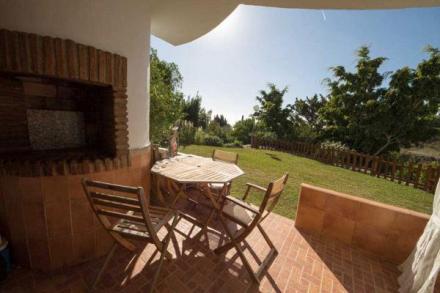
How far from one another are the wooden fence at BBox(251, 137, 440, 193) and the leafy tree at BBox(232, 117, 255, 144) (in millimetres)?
4095

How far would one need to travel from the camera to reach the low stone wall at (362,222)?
86.4 inches

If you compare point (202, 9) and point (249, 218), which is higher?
point (202, 9)

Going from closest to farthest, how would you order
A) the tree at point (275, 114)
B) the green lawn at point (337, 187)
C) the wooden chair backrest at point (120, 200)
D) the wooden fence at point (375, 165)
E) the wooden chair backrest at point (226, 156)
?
the wooden chair backrest at point (120, 200) < the wooden chair backrest at point (226, 156) < the green lawn at point (337, 187) < the wooden fence at point (375, 165) < the tree at point (275, 114)

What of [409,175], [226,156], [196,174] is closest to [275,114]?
[409,175]

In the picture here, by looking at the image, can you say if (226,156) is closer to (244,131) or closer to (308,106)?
(244,131)

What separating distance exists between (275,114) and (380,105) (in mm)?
6533

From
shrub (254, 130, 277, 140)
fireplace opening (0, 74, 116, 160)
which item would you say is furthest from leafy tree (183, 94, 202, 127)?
fireplace opening (0, 74, 116, 160)

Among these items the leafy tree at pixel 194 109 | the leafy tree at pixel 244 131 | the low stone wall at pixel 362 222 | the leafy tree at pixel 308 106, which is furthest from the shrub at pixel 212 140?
the low stone wall at pixel 362 222

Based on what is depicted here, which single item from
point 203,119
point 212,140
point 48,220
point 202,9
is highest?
point 202,9

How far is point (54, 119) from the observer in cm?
227

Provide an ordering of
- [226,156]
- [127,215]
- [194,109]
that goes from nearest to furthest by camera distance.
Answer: [127,215] → [226,156] → [194,109]

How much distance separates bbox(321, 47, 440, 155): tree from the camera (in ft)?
29.0

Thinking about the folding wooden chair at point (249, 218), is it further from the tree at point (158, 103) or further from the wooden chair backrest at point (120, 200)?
the tree at point (158, 103)

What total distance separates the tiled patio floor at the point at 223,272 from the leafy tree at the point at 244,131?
13.5 meters
